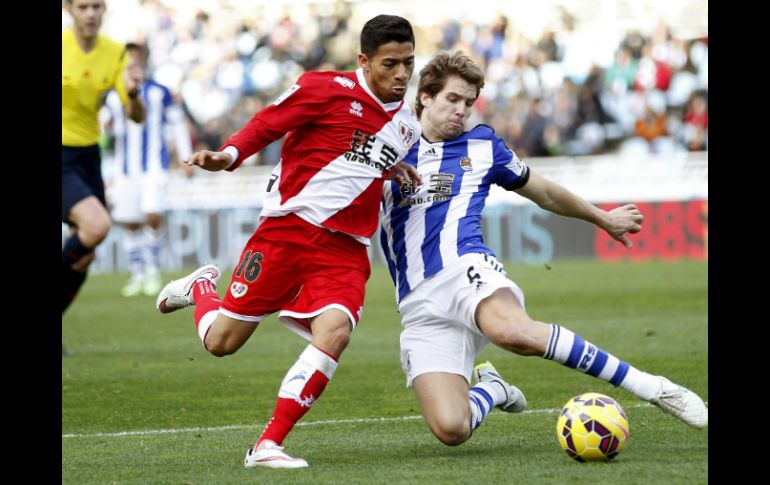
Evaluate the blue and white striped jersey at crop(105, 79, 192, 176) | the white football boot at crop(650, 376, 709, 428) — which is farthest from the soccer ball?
the blue and white striped jersey at crop(105, 79, 192, 176)

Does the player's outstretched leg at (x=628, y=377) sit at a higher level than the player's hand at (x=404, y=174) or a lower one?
lower

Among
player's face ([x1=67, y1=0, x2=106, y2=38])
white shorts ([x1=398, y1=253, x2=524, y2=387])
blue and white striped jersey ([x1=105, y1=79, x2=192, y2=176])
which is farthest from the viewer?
blue and white striped jersey ([x1=105, y1=79, x2=192, y2=176])

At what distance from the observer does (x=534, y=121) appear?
83.3 ft

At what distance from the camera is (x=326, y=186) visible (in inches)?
251

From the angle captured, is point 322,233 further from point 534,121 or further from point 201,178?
point 534,121

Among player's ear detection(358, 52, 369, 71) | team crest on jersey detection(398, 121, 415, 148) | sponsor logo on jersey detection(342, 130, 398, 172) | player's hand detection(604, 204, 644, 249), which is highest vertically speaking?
player's ear detection(358, 52, 369, 71)

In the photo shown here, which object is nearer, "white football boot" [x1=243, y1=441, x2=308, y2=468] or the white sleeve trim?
"white football boot" [x1=243, y1=441, x2=308, y2=468]

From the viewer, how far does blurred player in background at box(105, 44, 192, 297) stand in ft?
59.5

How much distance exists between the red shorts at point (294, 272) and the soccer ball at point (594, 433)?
3.92 ft

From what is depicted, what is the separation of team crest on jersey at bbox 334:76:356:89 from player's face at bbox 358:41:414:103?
0.09 metres

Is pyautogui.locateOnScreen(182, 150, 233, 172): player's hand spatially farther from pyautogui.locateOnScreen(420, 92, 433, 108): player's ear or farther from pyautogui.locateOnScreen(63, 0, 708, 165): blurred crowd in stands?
pyautogui.locateOnScreen(63, 0, 708, 165): blurred crowd in stands

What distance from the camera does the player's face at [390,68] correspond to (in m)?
6.27

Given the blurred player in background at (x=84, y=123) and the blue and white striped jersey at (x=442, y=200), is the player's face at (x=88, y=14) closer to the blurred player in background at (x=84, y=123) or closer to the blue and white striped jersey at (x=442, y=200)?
the blurred player in background at (x=84, y=123)

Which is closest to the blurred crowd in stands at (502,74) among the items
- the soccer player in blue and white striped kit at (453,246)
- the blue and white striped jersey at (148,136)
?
the blue and white striped jersey at (148,136)
